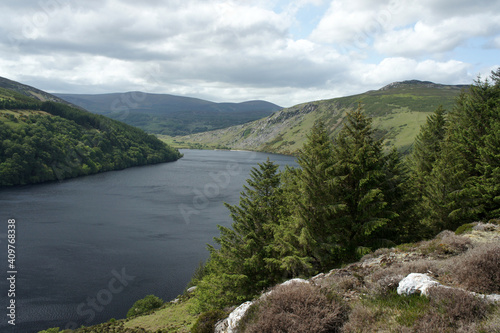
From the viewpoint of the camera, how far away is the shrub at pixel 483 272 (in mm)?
8453

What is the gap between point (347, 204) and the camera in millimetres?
21656

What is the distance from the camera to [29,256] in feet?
167

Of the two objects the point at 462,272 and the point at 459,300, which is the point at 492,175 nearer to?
the point at 462,272

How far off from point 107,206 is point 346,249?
80659mm

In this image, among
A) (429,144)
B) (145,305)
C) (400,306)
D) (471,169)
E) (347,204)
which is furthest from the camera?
(145,305)

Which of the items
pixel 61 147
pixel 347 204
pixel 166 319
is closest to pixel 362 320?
pixel 347 204

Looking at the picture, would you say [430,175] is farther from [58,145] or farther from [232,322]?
[58,145]

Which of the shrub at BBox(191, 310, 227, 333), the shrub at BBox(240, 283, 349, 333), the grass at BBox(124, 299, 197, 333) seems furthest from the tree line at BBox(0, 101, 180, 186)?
the shrub at BBox(240, 283, 349, 333)

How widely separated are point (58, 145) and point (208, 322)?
144516 mm

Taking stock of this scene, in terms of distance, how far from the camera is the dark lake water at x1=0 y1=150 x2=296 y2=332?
40562 millimetres

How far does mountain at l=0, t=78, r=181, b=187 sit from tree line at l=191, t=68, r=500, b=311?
358ft

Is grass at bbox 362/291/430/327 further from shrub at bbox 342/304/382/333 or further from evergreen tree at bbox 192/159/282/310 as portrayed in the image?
evergreen tree at bbox 192/159/282/310

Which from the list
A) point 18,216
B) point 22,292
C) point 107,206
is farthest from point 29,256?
point 107,206

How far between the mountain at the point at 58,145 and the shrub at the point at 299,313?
398 ft
